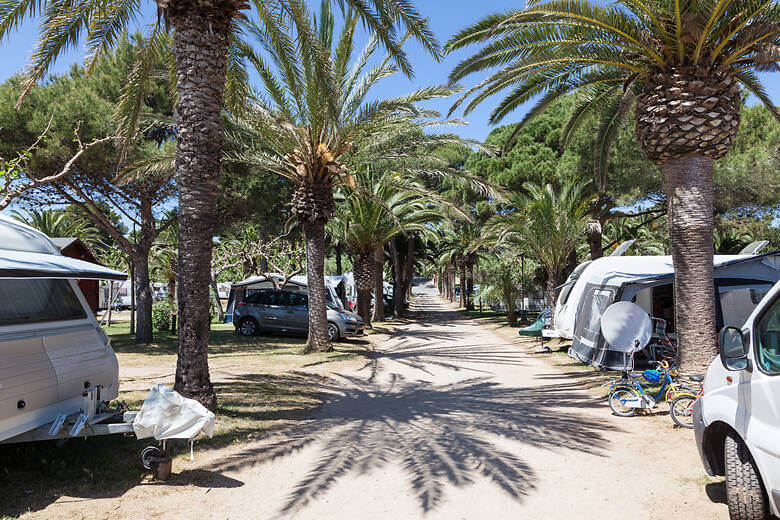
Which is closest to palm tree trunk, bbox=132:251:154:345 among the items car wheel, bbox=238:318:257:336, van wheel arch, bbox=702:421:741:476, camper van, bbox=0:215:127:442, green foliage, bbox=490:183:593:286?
car wheel, bbox=238:318:257:336

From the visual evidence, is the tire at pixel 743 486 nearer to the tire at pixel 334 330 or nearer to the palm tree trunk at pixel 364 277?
the tire at pixel 334 330

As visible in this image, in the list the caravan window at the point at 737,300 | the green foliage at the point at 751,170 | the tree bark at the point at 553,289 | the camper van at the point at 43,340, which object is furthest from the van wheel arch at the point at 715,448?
the green foliage at the point at 751,170

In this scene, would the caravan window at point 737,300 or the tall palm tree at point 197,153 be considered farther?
the caravan window at point 737,300

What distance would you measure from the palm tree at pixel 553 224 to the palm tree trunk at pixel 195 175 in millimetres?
11470

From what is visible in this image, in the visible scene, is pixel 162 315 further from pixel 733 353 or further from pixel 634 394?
pixel 733 353

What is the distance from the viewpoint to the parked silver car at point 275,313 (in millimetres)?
17906

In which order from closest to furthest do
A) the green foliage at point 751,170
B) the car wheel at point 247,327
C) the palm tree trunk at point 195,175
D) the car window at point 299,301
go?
the palm tree trunk at point 195,175
the green foliage at point 751,170
the car window at point 299,301
the car wheel at point 247,327

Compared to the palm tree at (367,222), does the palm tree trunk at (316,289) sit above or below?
below

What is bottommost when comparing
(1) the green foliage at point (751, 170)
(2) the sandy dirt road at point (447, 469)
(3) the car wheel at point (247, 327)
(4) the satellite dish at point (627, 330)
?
(2) the sandy dirt road at point (447, 469)

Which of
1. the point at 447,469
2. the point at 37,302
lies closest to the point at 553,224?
the point at 447,469

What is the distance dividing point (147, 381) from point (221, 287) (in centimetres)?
3368

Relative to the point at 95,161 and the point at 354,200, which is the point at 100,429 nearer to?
the point at 95,161

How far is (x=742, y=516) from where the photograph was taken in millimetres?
3389

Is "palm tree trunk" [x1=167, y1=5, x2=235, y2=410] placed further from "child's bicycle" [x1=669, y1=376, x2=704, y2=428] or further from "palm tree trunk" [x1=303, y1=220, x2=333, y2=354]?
"palm tree trunk" [x1=303, y1=220, x2=333, y2=354]
